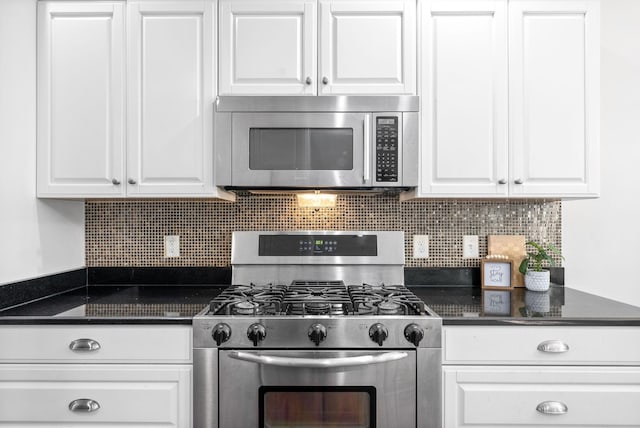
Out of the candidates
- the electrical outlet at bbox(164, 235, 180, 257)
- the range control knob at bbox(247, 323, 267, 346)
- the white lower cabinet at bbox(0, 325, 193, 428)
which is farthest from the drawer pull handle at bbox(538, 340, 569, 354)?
the electrical outlet at bbox(164, 235, 180, 257)

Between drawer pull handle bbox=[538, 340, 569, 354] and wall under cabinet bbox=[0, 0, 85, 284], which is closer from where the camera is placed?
drawer pull handle bbox=[538, 340, 569, 354]

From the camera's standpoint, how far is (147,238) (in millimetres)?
2314

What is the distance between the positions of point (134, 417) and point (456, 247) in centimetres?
171

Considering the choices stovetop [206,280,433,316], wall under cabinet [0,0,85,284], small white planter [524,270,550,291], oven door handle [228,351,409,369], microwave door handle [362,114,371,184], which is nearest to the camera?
oven door handle [228,351,409,369]

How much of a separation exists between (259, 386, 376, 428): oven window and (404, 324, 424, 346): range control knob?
236 millimetres

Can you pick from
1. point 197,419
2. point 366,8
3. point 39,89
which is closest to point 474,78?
point 366,8

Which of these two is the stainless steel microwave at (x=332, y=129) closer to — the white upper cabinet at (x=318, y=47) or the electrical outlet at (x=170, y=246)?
the white upper cabinet at (x=318, y=47)

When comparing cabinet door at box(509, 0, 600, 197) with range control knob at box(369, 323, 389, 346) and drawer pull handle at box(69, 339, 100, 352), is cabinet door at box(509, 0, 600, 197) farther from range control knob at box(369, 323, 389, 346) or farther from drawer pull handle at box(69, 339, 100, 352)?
drawer pull handle at box(69, 339, 100, 352)

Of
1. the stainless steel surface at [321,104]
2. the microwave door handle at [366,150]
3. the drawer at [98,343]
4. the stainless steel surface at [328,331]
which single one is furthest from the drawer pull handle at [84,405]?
the microwave door handle at [366,150]

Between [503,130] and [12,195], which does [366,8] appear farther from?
[12,195]

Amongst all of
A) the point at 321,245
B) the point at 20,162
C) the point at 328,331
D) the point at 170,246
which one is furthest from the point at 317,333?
the point at 20,162

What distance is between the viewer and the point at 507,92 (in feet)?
6.35

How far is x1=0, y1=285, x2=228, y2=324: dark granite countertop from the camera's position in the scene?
159cm

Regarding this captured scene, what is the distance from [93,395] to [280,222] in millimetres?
1144
